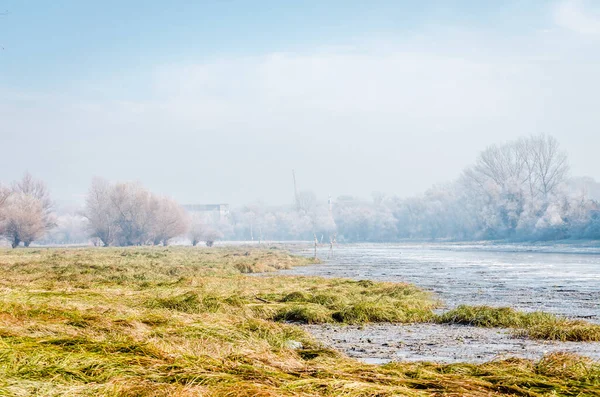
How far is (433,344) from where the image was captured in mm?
10086

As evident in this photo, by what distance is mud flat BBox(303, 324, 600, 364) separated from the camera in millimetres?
8906

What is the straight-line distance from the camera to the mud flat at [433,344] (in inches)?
351

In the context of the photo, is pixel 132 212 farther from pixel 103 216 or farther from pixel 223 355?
pixel 223 355

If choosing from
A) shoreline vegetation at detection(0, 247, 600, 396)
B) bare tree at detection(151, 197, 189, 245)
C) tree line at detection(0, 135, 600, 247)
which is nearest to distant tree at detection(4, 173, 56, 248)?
tree line at detection(0, 135, 600, 247)

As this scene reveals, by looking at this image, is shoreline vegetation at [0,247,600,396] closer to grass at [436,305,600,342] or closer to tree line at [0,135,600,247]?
grass at [436,305,600,342]

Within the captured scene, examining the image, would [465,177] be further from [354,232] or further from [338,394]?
[338,394]

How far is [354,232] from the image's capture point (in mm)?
145500

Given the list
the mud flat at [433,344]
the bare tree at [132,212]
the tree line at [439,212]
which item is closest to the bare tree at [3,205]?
the tree line at [439,212]

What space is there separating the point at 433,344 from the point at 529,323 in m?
2.83

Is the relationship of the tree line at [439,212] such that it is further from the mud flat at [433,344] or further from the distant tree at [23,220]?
the mud flat at [433,344]

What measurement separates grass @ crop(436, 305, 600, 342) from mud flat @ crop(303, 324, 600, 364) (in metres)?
0.38

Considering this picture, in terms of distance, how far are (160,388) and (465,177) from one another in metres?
98.6

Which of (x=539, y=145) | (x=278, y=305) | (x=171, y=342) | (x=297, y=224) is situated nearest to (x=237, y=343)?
(x=171, y=342)

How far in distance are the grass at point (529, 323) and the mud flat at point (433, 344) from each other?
38cm
